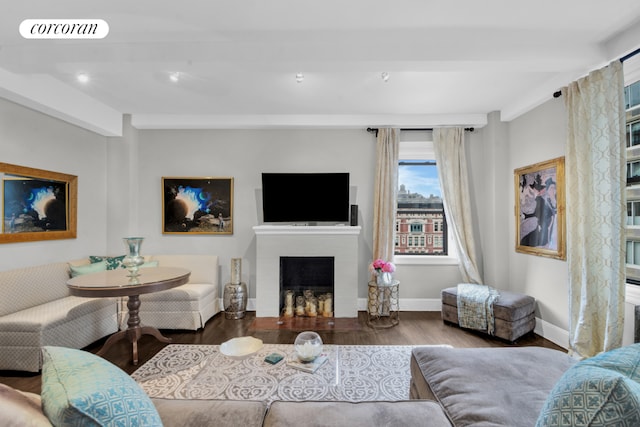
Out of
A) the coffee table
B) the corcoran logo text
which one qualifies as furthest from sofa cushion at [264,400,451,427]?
the corcoran logo text

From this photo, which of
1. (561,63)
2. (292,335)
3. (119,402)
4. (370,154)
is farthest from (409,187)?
(119,402)

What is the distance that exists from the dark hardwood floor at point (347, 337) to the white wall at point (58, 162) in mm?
1207

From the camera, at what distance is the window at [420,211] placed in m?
4.39

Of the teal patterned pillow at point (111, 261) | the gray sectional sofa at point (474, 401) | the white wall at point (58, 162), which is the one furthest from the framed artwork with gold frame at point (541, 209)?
the white wall at point (58, 162)

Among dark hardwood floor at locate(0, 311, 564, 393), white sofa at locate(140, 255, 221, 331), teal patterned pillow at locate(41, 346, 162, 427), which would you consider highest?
teal patterned pillow at locate(41, 346, 162, 427)

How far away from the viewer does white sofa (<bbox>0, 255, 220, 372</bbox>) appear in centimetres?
250

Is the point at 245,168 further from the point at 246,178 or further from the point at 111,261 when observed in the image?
the point at 111,261

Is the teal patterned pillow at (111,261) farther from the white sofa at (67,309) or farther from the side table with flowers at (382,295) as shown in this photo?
the side table with flowers at (382,295)

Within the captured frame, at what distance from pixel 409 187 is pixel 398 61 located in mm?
2335

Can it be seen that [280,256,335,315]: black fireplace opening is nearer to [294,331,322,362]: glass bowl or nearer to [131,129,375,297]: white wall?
[131,129,375,297]: white wall

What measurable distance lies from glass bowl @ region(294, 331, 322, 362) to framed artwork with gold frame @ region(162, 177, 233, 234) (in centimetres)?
252

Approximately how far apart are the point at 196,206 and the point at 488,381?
Answer: 3898mm

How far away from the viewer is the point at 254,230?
394 centimetres

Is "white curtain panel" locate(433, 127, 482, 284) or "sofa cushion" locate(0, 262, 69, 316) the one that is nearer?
"sofa cushion" locate(0, 262, 69, 316)
